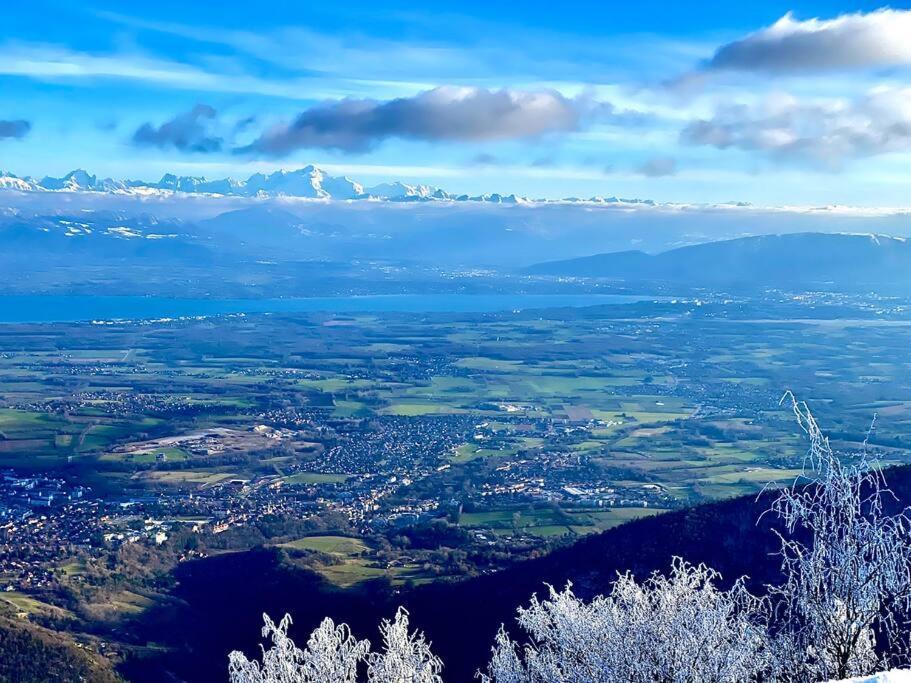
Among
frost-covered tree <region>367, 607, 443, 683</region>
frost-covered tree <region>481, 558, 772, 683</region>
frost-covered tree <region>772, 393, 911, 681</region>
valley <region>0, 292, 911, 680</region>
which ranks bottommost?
valley <region>0, 292, 911, 680</region>

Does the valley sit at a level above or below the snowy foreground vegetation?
below

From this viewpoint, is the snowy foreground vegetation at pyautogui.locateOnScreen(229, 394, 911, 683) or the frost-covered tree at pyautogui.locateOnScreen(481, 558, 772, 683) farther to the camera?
the frost-covered tree at pyautogui.locateOnScreen(481, 558, 772, 683)

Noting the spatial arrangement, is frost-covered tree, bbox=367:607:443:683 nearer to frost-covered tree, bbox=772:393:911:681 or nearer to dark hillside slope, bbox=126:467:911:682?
frost-covered tree, bbox=772:393:911:681

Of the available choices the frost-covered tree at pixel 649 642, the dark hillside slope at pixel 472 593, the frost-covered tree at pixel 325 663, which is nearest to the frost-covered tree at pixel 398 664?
the frost-covered tree at pixel 325 663

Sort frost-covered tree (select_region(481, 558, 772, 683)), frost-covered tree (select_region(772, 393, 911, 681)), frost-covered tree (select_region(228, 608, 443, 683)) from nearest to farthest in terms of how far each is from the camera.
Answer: frost-covered tree (select_region(772, 393, 911, 681)) → frost-covered tree (select_region(481, 558, 772, 683)) → frost-covered tree (select_region(228, 608, 443, 683))

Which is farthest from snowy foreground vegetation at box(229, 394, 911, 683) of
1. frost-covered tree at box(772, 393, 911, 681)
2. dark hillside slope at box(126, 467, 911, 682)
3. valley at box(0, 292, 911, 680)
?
dark hillside slope at box(126, 467, 911, 682)

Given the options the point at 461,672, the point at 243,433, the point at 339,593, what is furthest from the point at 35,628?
the point at 243,433

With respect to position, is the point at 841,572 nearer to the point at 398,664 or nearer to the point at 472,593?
the point at 398,664

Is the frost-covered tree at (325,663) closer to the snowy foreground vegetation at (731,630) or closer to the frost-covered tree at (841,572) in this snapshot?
the snowy foreground vegetation at (731,630)

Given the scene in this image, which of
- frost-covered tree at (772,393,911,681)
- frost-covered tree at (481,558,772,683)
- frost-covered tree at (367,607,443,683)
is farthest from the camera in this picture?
frost-covered tree at (367,607,443,683)
